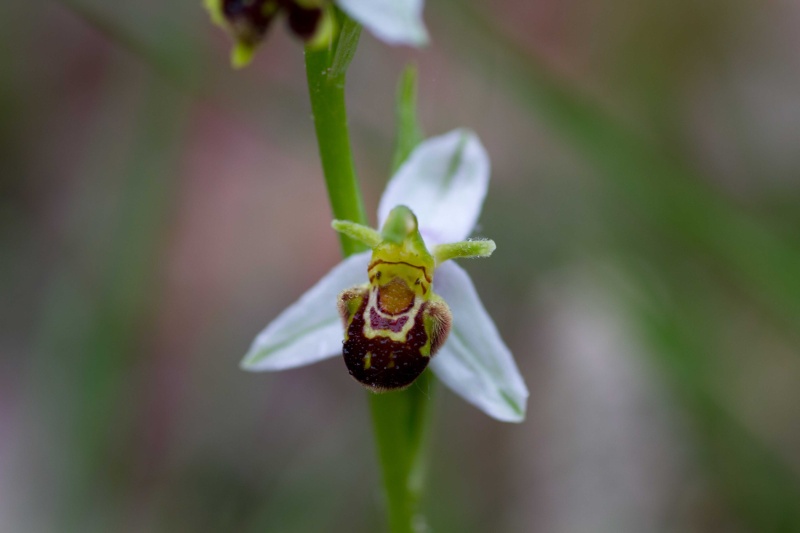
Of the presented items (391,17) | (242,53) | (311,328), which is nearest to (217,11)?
(242,53)

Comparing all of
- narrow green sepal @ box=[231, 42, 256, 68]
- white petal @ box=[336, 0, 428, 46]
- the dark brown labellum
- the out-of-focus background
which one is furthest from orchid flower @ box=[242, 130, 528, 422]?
white petal @ box=[336, 0, 428, 46]

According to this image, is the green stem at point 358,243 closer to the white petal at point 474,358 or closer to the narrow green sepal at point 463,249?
the white petal at point 474,358

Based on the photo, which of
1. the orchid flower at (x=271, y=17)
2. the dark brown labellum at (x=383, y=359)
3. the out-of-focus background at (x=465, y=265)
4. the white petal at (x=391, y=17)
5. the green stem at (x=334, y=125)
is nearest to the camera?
the white petal at (x=391, y=17)

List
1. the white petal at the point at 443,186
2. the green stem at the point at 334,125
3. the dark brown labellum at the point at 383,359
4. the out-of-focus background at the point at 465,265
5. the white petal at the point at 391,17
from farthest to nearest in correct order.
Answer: the out-of-focus background at the point at 465,265, the white petal at the point at 443,186, the dark brown labellum at the point at 383,359, the green stem at the point at 334,125, the white petal at the point at 391,17

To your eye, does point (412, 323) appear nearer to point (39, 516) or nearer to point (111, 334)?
point (111, 334)

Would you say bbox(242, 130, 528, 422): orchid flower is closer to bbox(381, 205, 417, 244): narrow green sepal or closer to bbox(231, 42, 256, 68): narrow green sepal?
bbox(381, 205, 417, 244): narrow green sepal

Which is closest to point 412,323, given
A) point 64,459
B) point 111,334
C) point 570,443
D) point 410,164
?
point 410,164

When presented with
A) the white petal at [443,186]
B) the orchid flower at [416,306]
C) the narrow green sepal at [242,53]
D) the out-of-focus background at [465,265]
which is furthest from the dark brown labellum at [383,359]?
the out-of-focus background at [465,265]
